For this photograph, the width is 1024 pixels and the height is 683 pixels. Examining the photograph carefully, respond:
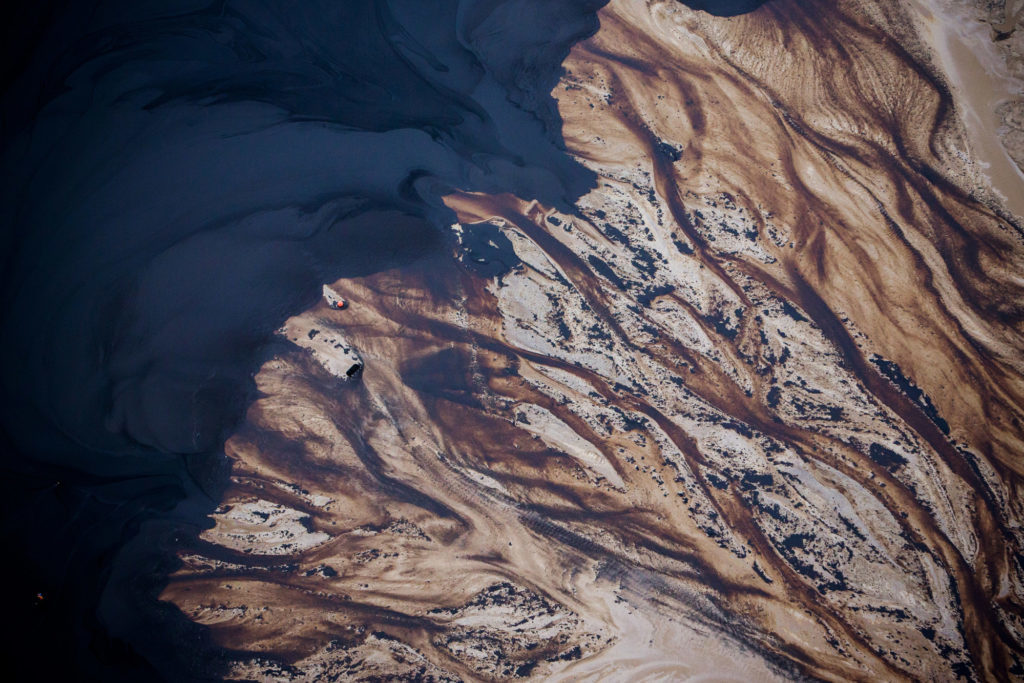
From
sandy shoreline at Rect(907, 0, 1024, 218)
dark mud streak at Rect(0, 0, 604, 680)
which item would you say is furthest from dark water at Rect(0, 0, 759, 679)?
sandy shoreline at Rect(907, 0, 1024, 218)

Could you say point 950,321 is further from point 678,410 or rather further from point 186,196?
point 186,196

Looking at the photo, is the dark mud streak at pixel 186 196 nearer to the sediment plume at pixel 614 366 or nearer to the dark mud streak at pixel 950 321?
the sediment plume at pixel 614 366

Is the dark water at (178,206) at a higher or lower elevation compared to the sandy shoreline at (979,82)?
lower

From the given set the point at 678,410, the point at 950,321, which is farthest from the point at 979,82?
the point at 678,410

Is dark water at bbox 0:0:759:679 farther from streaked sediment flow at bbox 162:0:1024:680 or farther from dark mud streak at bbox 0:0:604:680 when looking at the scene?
streaked sediment flow at bbox 162:0:1024:680

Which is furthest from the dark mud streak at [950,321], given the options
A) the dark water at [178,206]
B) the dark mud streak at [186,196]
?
the dark mud streak at [186,196]

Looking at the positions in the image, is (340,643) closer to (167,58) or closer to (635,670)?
(635,670)

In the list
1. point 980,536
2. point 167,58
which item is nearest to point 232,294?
point 167,58
